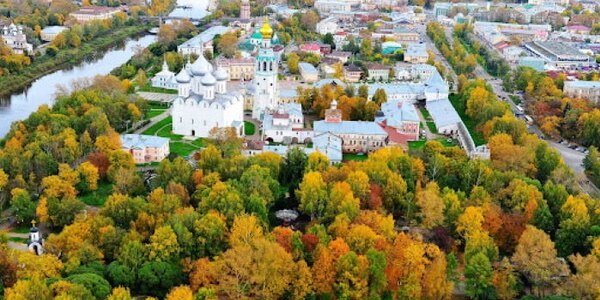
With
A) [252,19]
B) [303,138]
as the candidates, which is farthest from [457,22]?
[303,138]

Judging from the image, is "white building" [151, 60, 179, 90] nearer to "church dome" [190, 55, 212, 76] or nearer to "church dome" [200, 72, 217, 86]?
"church dome" [190, 55, 212, 76]

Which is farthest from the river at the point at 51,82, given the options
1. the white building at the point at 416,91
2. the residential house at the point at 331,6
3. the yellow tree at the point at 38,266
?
the residential house at the point at 331,6

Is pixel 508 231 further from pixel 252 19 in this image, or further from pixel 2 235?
pixel 252 19

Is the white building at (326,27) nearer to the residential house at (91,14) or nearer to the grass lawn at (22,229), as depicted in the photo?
the residential house at (91,14)

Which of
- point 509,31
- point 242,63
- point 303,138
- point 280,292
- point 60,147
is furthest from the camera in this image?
point 509,31

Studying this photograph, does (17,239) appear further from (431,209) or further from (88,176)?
(431,209)

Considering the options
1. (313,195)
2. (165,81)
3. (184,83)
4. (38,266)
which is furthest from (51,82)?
(38,266)
